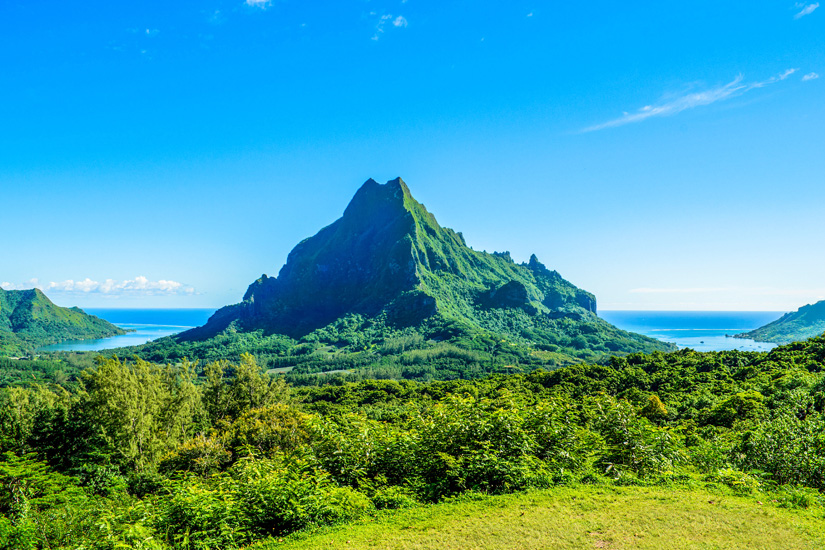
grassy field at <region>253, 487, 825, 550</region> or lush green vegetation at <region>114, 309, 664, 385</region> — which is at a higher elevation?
grassy field at <region>253, 487, 825, 550</region>

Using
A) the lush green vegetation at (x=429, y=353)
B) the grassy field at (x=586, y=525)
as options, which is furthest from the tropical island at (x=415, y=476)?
the lush green vegetation at (x=429, y=353)

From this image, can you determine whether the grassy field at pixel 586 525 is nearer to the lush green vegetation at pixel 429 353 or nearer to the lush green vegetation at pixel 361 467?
the lush green vegetation at pixel 361 467

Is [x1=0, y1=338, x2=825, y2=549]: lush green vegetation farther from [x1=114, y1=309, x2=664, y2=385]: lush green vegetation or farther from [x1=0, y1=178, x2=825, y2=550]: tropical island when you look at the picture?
[x1=114, y1=309, x2=664, y2=385]: lush green vegetation

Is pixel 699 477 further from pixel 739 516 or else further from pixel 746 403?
pixel 746 403

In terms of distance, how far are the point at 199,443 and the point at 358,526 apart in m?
16.8

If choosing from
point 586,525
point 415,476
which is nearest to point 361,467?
point 415,476

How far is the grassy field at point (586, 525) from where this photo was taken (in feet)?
31.1

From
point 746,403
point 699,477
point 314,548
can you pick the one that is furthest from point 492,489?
point 746,403

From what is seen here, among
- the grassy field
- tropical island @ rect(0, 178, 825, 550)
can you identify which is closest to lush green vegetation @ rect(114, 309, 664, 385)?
tropical island @ rect(0, 178, 825, 550)

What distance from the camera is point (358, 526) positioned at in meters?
10.8

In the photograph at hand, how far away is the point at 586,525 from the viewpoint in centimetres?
1033

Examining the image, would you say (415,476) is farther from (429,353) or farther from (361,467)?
(429,353)

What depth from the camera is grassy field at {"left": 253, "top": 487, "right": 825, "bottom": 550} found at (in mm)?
9492

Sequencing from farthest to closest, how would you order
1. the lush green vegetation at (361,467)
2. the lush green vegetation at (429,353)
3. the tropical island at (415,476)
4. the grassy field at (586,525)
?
the lush green vegetation at (429,353)
the lush green vegetation at (361,467)
the tropical island at (415,476)
the grassy field at (586,525)
